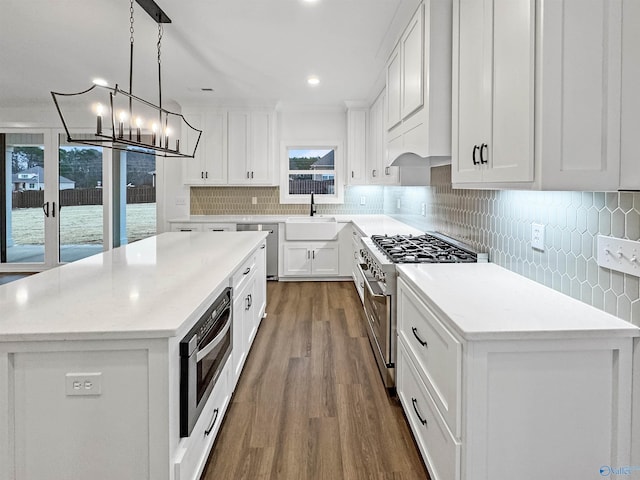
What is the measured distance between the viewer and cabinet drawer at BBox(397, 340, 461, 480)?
156 cm

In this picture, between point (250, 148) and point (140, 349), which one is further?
point (250, 148)

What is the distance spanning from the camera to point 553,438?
1438 mm

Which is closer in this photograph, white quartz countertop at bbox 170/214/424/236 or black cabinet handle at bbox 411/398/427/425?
black cabinet handle at bbox 411/398/427/425

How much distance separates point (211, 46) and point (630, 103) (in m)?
3.42

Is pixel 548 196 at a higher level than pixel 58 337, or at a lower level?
higher

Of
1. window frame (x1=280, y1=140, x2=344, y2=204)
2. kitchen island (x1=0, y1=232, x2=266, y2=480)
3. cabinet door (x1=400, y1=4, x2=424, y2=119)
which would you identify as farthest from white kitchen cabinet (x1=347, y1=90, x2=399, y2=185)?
kitchen island (x1=0, y1=232, x2=266, y2=480)

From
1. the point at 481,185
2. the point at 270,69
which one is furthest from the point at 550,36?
the point at 270,69

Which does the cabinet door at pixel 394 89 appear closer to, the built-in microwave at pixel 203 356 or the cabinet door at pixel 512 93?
the cabinet door at pixel 512 93

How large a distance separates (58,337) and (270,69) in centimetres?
388

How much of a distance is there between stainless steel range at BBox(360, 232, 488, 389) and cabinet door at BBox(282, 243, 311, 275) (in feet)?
8.87

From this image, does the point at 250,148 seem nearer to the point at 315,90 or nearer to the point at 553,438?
the point at 315,90

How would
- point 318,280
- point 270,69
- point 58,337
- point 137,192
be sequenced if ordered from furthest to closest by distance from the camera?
point 137,192
point 318,280
point 270,69
point 58,337

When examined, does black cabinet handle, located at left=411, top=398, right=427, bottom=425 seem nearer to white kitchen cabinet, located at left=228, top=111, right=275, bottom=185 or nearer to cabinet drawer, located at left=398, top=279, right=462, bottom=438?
cabinet drawer, located at left=398, top=279, right=462, bottom=438

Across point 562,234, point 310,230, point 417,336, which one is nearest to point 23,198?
point 310,230
